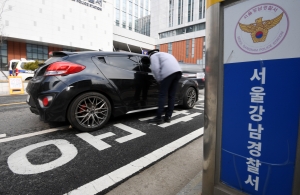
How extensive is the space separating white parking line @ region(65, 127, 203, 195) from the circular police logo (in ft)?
5.11

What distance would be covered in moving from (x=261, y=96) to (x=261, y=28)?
38 centimetres

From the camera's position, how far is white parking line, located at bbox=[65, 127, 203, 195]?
1.56 m

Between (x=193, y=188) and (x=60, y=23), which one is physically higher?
(x=60, y=23)

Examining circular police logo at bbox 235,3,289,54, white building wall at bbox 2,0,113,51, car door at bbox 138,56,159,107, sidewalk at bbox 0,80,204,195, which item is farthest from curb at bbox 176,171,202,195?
white building wall at bbox 2,0,113,51

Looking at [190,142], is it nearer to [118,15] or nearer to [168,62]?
[168,62]

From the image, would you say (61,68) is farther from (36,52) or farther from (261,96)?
(36,52)

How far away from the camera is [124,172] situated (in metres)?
1.84

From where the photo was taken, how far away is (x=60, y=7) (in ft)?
85.6

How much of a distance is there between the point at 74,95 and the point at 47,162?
1.10 metres

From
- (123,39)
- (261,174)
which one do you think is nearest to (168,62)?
(261,174)

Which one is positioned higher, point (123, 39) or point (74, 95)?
point (123, 39)

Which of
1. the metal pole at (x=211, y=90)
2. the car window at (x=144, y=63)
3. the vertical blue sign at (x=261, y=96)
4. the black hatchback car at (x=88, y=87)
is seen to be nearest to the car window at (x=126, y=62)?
the black hatchback car at (x=88, y=87)

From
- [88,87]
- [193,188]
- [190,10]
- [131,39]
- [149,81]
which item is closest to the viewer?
[193,188]

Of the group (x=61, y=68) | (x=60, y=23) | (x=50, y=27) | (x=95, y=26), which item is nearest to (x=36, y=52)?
(x=50, y=27)
